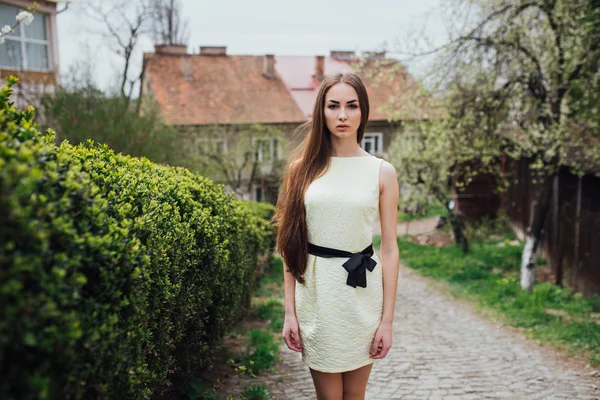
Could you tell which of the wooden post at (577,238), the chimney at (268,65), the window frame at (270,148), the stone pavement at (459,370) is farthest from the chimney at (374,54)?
the chimney at (268,65)

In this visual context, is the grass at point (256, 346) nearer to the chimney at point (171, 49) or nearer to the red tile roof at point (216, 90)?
the red tile roof at point (216, 90)

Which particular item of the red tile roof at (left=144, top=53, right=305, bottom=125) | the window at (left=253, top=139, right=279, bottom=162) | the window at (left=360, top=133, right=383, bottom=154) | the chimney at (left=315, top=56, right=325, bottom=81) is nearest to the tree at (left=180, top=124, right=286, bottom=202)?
the window at (left=253, top=139, right=279, bottom=162)

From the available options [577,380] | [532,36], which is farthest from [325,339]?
[532,36]

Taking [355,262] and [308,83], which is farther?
[308,83]

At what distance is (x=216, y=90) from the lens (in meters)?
25.7

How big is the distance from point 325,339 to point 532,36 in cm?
773

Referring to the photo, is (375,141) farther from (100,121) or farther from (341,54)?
(100,121)

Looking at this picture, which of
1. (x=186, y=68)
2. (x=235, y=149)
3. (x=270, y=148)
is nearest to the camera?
(x=235, y=149)

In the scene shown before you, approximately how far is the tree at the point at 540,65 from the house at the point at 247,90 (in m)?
12.4

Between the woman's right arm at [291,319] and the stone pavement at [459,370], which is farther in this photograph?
the stone pavement at [459,370]

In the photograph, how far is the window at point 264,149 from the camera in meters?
19.1

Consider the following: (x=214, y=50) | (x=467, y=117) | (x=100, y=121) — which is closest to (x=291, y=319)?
(x=467, y=117)

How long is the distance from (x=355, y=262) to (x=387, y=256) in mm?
208

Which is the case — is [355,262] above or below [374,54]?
below
